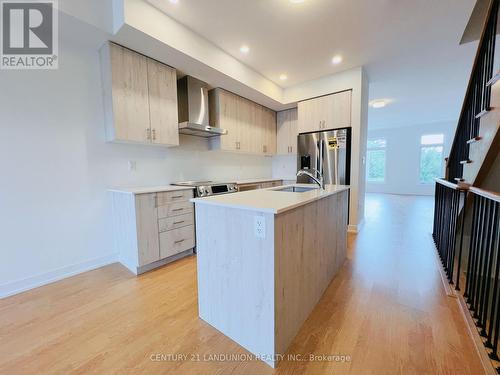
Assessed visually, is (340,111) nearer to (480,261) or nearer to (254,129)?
(254,129)

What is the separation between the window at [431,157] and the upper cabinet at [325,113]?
6.47 meters

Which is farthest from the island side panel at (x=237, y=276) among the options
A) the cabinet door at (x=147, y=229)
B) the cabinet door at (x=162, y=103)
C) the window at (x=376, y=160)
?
the window at (x=376, y=160)

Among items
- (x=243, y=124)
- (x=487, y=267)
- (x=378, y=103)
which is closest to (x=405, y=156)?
(x=378, y=103)

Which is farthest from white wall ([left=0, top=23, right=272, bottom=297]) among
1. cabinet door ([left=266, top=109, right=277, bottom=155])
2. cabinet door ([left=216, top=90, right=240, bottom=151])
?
cabinet door ([left=266, top=109, right=277, bottom=155])

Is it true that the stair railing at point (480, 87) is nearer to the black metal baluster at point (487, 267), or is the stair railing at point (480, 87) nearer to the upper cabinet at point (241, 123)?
the black metal baluster at point (487, 267)

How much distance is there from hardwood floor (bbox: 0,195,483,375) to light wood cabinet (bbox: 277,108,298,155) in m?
3.09

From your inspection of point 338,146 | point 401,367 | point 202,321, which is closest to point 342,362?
point 401,367

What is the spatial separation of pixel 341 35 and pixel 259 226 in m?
2.79

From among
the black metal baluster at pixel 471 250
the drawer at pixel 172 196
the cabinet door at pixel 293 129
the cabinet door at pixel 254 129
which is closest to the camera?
the black metal baluster at pixel 471 250

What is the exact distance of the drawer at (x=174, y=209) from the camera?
2.51 meters

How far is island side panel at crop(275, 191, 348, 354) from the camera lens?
4.08 ft

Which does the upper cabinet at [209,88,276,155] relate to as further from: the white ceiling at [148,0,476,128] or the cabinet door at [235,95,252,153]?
the white ceiling at [148,0,476,128]

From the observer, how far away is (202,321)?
161 centimetres

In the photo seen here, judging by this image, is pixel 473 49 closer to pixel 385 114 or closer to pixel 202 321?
pixel 385 114
